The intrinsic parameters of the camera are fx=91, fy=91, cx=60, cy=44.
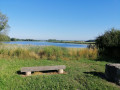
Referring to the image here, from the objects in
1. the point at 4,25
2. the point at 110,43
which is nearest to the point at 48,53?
the point at 110,43

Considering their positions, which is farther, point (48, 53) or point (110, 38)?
point (110, 38)

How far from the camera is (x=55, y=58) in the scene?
746 cm

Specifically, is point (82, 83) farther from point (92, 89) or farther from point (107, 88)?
point (107, 88)

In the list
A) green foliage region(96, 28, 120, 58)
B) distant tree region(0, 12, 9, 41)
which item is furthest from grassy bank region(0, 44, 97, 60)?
distant tree region(0, 12, 9, 41)

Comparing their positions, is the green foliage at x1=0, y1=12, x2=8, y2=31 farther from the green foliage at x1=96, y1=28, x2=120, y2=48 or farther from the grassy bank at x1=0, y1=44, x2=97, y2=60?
the green foliage at x1=96, y1=28, x2=120, y2=48

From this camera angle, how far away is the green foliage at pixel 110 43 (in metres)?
8.11

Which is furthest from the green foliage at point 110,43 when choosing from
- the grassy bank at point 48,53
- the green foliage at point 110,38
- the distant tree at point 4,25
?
the distant tree at point 4,25

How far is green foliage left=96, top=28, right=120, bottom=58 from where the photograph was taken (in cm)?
811

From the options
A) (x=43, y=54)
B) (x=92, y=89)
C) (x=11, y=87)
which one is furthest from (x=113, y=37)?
(x=11, y=87)

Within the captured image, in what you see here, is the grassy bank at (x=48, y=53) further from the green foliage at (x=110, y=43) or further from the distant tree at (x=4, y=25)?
the distant tree at (x=4, y=25)

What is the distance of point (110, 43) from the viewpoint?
8242mm

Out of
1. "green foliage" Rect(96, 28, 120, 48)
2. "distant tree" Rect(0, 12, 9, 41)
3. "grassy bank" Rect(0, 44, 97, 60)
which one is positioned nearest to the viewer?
"grassy bank" Rect(0, 44, 97, 60)

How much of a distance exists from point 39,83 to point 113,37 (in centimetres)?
779

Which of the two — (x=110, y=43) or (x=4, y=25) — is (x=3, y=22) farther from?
(x=110, y=43)
